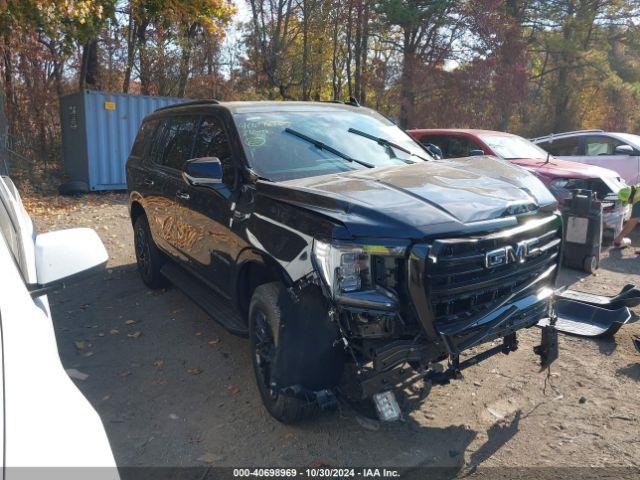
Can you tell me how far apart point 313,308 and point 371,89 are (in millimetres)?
20223

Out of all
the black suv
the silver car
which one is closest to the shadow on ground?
the black suv

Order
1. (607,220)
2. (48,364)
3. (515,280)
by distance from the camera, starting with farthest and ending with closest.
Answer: (607,220), (515,280), (48,364)

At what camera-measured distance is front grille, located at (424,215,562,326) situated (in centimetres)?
271

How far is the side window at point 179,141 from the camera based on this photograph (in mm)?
4846

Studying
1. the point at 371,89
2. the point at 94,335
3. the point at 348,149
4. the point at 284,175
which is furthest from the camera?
the point at 371,89

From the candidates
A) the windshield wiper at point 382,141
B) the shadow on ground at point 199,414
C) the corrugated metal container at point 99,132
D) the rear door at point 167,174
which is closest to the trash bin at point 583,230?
the windshield wiper at point 382,141

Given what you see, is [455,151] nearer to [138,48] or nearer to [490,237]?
[490,237]

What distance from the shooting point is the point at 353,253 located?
2748 millimetres

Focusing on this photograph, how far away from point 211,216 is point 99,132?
1045cm

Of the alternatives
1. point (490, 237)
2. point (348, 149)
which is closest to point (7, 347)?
point (490, 237)

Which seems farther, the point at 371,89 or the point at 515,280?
the point at 371,89

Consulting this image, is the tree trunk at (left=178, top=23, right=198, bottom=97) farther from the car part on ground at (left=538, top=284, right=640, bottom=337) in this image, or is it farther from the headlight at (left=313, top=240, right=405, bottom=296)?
the headlight at (left=313, top=240, right=405, bottom=296)

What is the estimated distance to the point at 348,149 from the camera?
4191 millimetres

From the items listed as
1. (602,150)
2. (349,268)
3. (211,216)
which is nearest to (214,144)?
(211,216)
